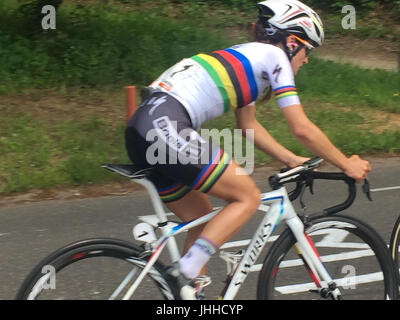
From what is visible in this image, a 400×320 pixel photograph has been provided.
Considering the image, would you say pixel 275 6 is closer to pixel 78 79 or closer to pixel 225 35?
pixel 78 79

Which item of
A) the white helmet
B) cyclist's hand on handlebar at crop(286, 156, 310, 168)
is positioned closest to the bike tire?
cyclist's hand on handlebar at crop(286, 156, 310, 168)

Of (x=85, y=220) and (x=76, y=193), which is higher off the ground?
(x=76, y=193)

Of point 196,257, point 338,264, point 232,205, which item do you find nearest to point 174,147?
point 232,205

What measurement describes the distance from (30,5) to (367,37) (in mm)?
7950

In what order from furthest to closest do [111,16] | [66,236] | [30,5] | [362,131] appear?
[111,16] < [30,5] < [362,131] < [66,236]

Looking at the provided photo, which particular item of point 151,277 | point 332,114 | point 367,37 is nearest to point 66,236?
point 151,277

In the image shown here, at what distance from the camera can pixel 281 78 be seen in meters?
3.58

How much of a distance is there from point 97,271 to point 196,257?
23.8 inches

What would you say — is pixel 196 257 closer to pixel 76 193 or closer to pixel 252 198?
pixel 252 198

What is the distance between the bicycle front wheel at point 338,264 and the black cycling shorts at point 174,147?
2.01 ft

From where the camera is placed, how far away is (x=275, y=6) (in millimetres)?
3715

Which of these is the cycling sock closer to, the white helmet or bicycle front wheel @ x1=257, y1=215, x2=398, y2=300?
bicycle front wheel @ x1=257, y1=215, x2=398, y2=300

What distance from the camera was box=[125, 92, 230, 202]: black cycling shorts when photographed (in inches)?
136
